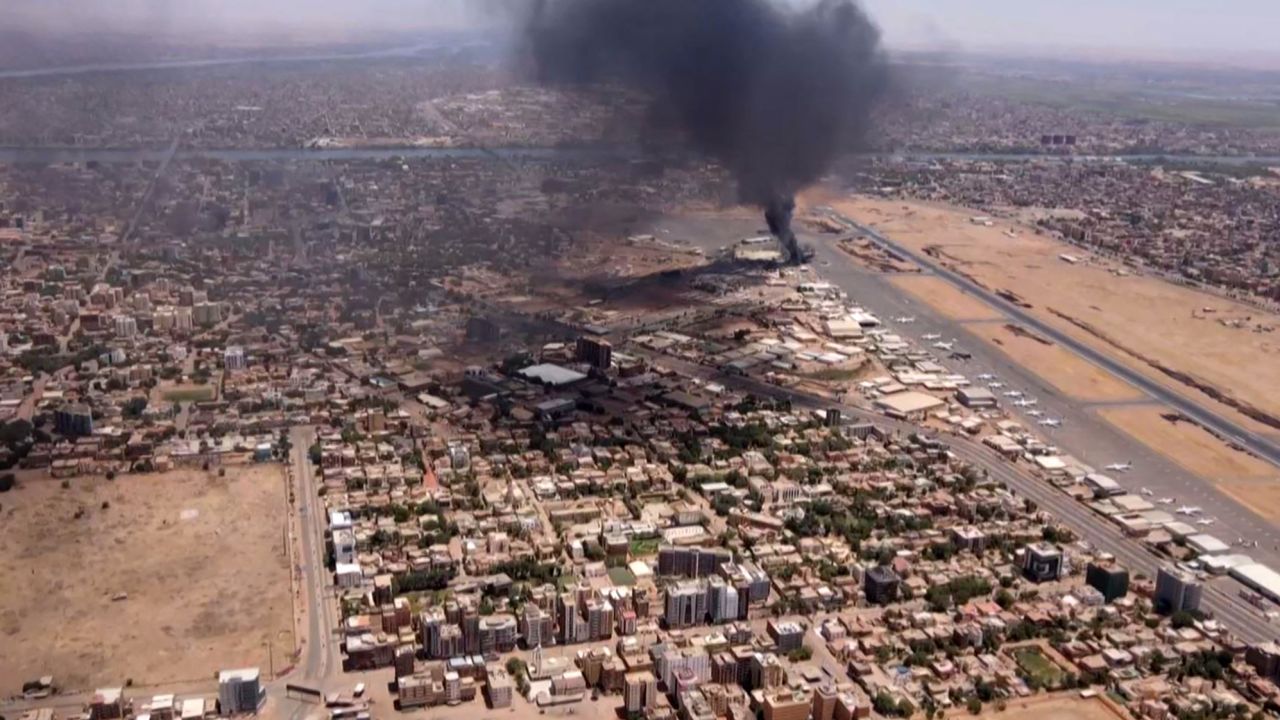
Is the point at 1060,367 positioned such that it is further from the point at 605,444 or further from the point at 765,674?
the point at 765,674

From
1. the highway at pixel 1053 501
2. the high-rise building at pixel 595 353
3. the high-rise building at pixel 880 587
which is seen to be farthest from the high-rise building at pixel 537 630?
the high-rise building at pixel 595 353

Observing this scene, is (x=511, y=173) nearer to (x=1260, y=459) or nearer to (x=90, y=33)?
(x=90, y=33)

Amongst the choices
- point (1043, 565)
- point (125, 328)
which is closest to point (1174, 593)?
point (1043, 565)

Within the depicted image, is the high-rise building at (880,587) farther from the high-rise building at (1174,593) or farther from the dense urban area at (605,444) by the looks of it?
the high-rise building at (1174,593)

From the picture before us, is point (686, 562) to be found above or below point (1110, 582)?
above

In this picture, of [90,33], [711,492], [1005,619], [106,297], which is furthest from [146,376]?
[1005,619]

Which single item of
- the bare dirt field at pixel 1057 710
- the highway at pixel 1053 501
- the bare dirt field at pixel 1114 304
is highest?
the bare dirt field at pixel 1057 710

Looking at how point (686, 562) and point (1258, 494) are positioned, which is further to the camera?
point (1258, 494)
